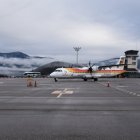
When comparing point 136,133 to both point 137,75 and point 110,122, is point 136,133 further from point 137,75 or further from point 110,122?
point 137,75

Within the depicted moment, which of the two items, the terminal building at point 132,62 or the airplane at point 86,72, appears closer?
the airplane at point 86,72

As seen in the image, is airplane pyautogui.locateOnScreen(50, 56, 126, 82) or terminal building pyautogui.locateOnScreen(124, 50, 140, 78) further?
terminal building pyautogui.locateOnScreen(124, 50, 140, 78)

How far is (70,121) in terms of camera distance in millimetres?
12734

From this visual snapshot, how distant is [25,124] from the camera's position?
11922 mm

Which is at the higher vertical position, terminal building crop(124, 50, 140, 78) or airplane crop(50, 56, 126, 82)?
terminal building crop(124, 50, 140, 78)

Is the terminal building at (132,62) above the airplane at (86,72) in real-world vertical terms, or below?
above

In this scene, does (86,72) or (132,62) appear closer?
(86,72)

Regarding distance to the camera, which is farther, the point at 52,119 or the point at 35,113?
the point at 35,113

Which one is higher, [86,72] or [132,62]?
[132,62]

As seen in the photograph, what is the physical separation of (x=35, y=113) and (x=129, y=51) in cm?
14463

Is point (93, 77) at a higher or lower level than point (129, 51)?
lower

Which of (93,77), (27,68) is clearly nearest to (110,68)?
(93,77)

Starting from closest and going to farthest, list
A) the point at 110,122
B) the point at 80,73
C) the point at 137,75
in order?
the point at 110,122 → the point at 80,73 → the point at 137,75

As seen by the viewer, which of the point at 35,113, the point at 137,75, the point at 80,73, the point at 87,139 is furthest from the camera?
the point at 137,75
